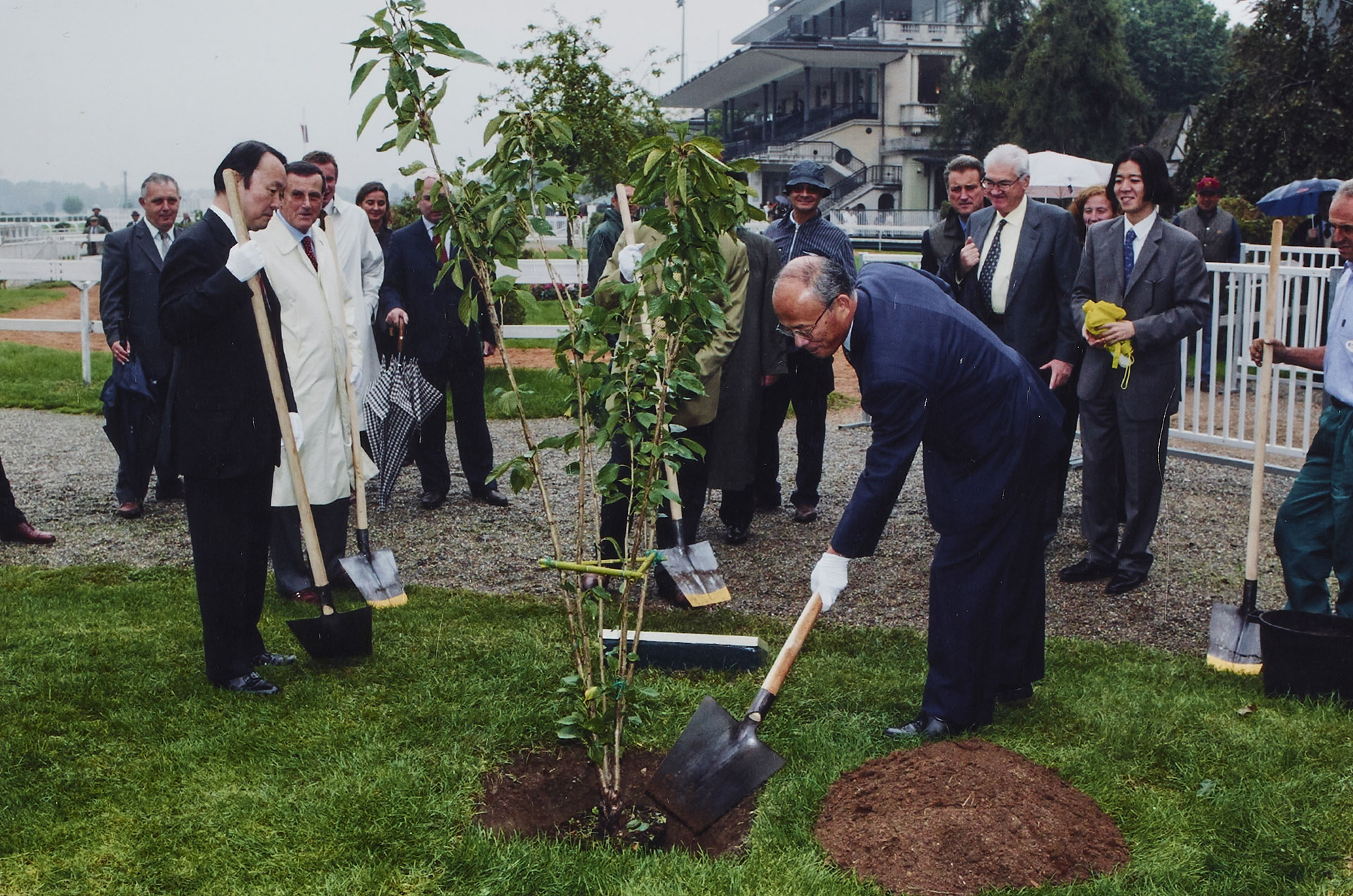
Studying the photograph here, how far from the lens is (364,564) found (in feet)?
19.3

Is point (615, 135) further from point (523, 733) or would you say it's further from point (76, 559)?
point (523, 733)

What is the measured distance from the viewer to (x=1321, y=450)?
15.6 feet

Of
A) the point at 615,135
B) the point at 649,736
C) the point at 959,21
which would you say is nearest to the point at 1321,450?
the point at 649,736

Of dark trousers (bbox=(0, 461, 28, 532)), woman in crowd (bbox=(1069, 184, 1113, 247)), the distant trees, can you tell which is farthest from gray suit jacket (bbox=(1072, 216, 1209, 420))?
the distant trees

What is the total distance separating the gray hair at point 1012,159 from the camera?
238 inches

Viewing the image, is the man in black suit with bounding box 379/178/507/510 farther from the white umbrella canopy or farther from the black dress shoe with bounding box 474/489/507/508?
the white umbrella canopy

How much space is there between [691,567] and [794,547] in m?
1.22

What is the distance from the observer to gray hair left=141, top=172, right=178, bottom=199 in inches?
295

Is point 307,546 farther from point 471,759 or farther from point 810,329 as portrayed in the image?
point 810,329

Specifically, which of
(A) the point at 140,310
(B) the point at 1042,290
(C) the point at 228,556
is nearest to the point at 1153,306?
(B) the point at 1042,290

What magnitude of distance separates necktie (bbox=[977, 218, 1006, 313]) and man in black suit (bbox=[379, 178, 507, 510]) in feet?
10.7

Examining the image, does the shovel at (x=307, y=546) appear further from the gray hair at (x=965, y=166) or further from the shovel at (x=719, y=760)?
the gray hair at (x=965, y=166)

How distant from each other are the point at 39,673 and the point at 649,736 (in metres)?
2.52

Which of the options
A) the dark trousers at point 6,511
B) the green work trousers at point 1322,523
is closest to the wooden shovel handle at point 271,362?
the dark trousers at point 6,511
